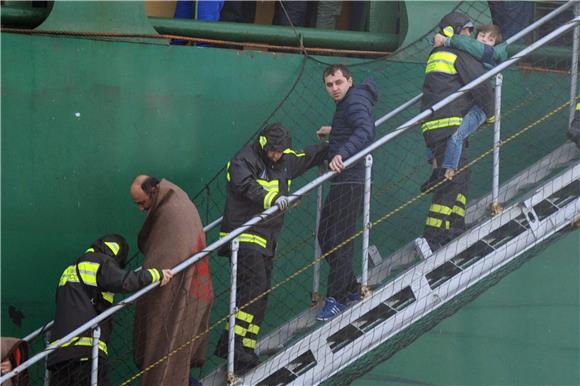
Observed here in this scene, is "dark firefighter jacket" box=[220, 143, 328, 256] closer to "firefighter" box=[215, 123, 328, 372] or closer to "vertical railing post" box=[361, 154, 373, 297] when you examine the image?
"firefighter" box=[215, 123, 328, 372]

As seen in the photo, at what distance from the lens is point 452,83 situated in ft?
24.8

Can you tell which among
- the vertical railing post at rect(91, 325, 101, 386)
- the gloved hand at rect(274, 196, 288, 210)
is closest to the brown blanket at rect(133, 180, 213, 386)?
the vertical railing post at rect(91, 325, 101, 386)

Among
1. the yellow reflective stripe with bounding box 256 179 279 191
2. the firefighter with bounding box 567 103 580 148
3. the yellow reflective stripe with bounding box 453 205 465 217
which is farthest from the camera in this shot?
the firefighter with bounding box 567 103 580 148

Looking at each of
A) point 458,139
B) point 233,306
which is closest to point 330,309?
point 233,306

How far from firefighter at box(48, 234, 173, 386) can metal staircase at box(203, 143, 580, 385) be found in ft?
2.66

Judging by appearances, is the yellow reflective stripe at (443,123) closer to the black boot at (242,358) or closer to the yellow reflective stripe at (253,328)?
the yellow reflective stripe at (253,328)

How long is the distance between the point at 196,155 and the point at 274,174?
1.59 meters

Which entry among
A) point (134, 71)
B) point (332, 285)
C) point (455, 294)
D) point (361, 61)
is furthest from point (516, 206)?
point (134, 71)

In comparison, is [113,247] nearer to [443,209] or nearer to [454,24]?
[443,209]

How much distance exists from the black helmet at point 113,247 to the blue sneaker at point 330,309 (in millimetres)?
1255

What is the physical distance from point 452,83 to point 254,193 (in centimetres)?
149

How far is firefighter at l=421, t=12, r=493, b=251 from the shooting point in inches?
291

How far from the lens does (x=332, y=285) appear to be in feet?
24.2

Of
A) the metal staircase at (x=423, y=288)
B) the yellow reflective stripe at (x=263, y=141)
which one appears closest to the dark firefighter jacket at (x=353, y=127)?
the yellow reflective stripe at (x=263, y=141)
